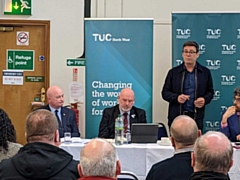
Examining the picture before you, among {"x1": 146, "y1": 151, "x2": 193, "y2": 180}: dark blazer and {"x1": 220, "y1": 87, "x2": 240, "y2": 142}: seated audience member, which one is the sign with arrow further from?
{"x1": 146, "y1": 151, "x2": 193, "y2": 180}: dark blazer

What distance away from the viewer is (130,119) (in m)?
5.14

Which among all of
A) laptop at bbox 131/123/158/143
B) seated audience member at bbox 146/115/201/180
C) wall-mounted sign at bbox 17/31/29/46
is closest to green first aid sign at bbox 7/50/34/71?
wall-mounted sign at bbox 17/31/29/46

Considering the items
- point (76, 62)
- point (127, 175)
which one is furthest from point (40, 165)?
point (76, 62)

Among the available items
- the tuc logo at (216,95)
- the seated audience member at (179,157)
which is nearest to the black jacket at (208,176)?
the seated audience member at (179,157)

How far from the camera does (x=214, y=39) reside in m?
5.84

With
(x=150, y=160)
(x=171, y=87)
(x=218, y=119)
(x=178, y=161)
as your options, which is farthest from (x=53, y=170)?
(x=218, y=119)

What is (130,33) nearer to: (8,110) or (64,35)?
(64,35)

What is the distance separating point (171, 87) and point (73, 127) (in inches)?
53.7

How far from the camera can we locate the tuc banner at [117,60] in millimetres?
5902

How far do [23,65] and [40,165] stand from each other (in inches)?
174

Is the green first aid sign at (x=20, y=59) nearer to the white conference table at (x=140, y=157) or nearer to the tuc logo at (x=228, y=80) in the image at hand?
the tuc logo at (x=228, y=80)

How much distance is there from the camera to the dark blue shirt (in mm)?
5539

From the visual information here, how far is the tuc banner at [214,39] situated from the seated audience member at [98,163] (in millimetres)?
3937

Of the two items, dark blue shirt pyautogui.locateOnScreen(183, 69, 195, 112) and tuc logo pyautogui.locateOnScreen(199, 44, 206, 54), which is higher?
tuc logo pyautogui.locateOnScreen(199, 44, 206, 54)
